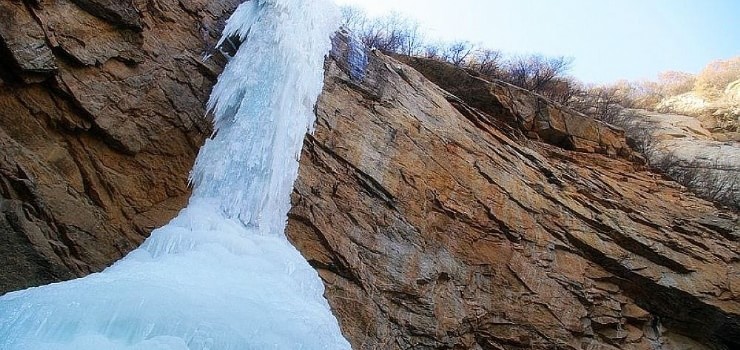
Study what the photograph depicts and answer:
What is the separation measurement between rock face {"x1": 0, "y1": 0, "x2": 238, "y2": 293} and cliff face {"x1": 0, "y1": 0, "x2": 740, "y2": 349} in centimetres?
2

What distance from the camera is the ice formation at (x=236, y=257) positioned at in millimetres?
3416

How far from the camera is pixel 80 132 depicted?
18.4 feet

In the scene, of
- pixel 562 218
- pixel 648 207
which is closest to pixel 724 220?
pixel 648 207

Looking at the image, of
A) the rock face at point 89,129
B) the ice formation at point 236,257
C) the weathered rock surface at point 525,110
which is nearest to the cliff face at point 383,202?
the rock face at point 89,129

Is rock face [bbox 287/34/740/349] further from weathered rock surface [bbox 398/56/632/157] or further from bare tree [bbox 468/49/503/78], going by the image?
bare tree [bbox 468/49/503/78]

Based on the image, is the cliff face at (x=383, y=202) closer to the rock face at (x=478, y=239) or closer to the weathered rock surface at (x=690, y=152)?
the rock face at (x=478, y=239)

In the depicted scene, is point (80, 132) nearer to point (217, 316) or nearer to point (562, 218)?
point (217, 316)

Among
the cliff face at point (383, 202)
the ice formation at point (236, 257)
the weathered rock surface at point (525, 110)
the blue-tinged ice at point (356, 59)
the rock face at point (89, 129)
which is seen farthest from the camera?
the weathered rock surface at point (525, 110)

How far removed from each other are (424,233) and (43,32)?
4940 mm

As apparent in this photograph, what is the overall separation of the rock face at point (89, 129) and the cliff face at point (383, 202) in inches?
0.7

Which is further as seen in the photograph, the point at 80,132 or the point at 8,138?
the point at 80,132

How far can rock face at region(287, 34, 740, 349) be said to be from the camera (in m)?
6.36

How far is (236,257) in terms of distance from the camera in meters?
4.99

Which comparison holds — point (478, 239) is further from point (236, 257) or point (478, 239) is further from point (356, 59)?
point (236, 257)
